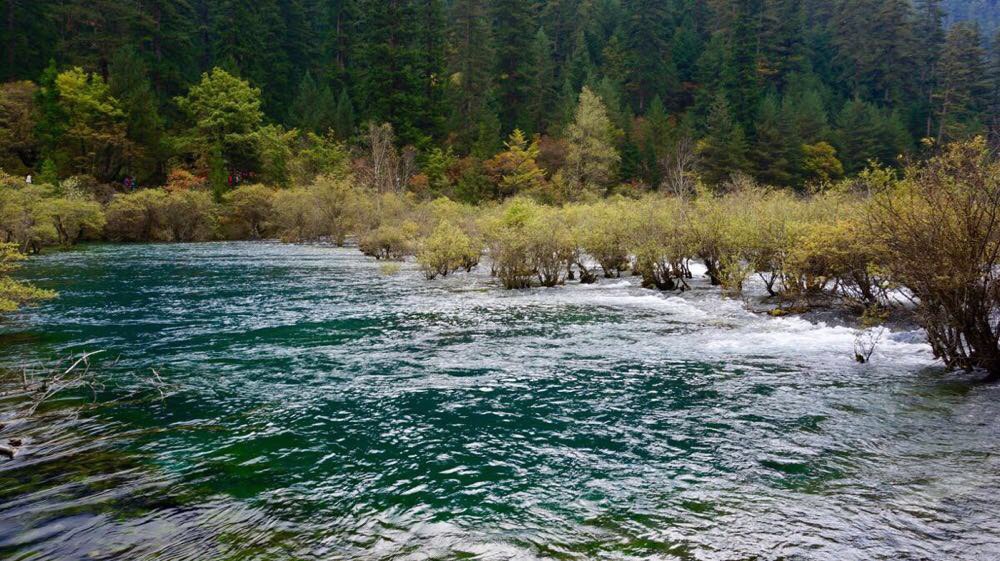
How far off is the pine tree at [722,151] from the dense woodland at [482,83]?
0.82ft

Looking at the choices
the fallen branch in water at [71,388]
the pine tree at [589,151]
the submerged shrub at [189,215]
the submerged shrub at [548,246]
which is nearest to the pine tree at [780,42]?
the pine tree at [589,151]

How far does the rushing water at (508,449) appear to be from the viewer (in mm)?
6566

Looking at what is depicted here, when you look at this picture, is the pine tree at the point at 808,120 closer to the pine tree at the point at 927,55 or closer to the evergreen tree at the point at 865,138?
the evergreen tree at the point at 865,138

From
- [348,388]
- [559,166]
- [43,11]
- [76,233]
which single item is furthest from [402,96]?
[348,388]

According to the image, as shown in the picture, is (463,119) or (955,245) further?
(463,119)

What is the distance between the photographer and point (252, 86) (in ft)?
298

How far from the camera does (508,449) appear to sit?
30.5ft

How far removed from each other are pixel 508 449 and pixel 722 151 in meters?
69.0

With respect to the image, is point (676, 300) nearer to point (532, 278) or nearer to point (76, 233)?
point (532, 278)

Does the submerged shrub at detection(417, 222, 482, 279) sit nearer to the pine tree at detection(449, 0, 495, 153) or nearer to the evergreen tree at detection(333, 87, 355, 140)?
the pine tree at detection(449, 0, 495, 153)

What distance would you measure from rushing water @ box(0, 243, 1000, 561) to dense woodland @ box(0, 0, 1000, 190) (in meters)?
54.8

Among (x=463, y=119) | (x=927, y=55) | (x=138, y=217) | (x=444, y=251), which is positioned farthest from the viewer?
(x=927, y=55)

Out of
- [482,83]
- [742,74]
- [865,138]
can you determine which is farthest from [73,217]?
[865,138]

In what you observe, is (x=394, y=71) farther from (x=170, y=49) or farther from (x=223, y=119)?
(x=170, y=49)
